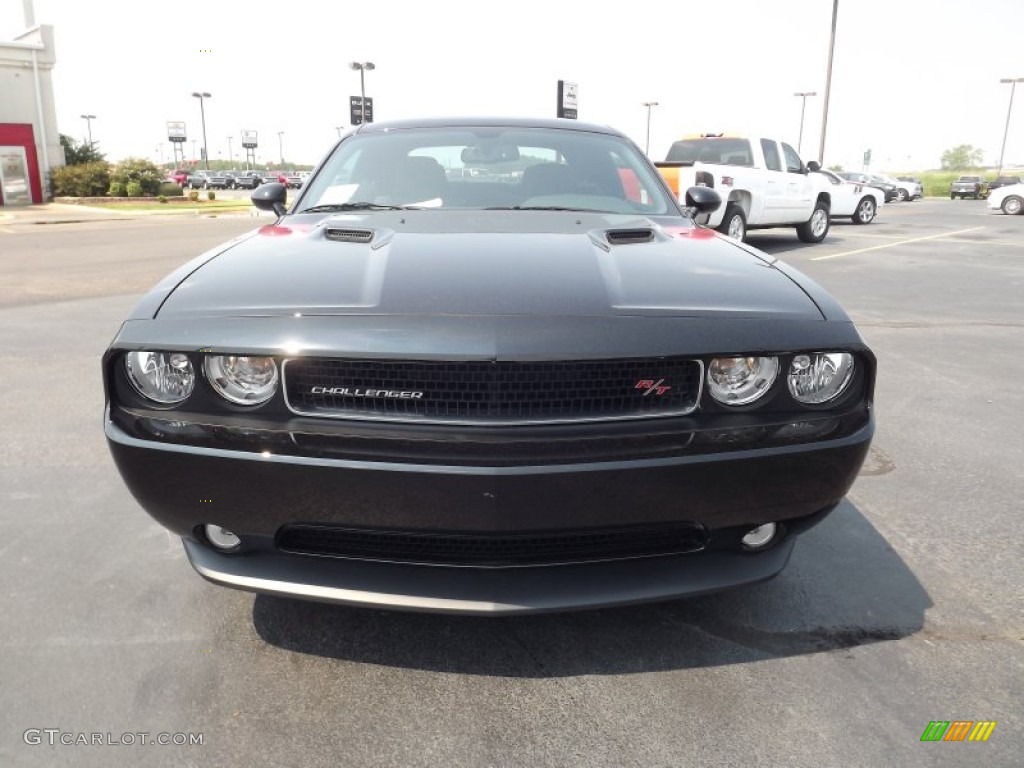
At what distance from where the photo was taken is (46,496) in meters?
3.34

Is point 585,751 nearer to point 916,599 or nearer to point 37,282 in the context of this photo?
point 916,599

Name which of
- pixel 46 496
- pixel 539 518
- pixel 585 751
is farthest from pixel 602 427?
pixel 46 496

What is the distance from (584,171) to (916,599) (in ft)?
6.97

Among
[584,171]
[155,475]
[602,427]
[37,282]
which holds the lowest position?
[37,282]

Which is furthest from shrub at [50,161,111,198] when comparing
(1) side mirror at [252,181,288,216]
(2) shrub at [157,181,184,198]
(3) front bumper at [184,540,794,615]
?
(3) front bumper at [184,540,794,615]

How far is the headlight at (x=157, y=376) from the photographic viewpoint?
199 cm

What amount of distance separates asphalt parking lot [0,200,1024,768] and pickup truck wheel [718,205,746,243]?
8.96 meters

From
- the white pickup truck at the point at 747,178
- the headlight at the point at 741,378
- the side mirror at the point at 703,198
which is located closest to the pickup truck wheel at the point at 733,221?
the white pickup truck at the point at 747,178

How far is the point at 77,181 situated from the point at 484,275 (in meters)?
38.2

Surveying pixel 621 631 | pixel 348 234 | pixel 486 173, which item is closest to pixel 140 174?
pixel 486 173

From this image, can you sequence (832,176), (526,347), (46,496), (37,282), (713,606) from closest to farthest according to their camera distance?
(526,347) → (713,606) → (46,496) → (37,282) → (832,176)

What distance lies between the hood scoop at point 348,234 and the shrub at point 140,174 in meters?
38.4

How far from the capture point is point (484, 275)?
2088 mm

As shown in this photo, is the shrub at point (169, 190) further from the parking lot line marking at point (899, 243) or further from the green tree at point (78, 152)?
the parking lot line marking at point (899, 243)
